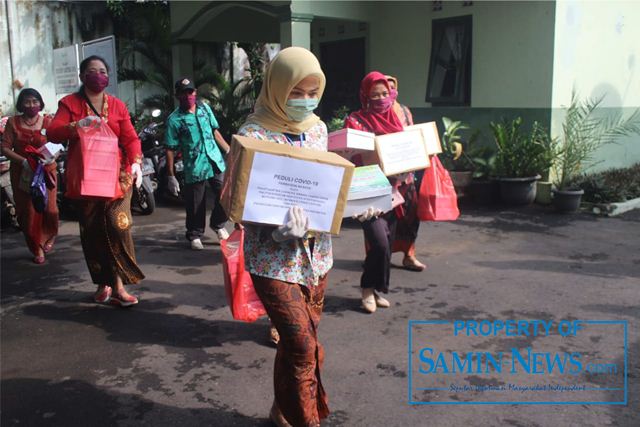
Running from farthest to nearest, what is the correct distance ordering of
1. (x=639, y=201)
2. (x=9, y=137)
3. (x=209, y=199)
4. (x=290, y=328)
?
(x=209, y=199) < (x=639, y=201) < (x=9, y=137) < (x=290, y=328)

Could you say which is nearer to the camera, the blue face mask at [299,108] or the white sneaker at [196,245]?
the blue face mask at [299,108]

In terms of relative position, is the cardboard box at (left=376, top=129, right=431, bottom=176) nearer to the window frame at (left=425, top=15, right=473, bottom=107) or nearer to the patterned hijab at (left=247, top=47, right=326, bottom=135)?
the patterned hijab at (left=247, top=47, right=326, bottom=135)

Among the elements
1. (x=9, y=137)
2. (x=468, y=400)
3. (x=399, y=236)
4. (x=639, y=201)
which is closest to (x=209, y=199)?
(x=9, y=137)

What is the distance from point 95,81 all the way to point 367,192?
230 centimetres

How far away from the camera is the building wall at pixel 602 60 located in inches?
325

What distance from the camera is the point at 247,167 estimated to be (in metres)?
2.38

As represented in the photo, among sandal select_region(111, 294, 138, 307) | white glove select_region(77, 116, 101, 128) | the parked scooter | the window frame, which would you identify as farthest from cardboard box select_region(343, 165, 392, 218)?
the window frame

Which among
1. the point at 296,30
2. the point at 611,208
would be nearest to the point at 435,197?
the point at 611,208

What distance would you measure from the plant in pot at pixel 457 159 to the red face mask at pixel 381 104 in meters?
4.08

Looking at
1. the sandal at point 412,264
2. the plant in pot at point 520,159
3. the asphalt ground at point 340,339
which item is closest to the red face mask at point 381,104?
the asphalt ground at point 340,339

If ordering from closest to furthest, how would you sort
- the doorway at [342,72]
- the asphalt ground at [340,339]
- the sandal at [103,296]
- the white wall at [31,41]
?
the asphalt ground at [340,339]
the sandal at [103,296]
the doorway at [342,72]
the white wall at [31,41]

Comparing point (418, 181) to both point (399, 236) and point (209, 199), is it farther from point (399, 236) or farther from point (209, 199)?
point (209, 199)

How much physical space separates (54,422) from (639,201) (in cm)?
797

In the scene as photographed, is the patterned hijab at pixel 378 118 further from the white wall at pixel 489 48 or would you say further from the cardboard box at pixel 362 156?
the white wall at pixel 489 48
